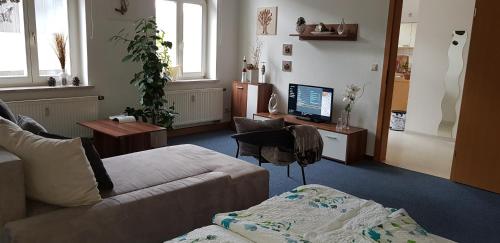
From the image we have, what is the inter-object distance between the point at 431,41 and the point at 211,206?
17.0 feet

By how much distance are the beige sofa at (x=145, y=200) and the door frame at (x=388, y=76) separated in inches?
92.7

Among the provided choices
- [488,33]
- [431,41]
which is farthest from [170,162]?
[431,41]

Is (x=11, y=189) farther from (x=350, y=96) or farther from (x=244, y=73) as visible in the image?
(x=244, y=73)

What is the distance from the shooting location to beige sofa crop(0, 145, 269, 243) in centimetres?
182

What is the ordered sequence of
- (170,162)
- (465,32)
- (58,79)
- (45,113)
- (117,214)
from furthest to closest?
(465,32)
(58,79)
(45,113)
(170,162)
(117,214)

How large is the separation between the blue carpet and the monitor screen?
677mm

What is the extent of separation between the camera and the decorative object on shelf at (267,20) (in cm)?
571

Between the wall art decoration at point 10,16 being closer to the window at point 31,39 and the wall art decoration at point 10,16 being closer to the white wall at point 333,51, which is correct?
the window at point 31,39

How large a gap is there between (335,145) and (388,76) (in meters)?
1.02

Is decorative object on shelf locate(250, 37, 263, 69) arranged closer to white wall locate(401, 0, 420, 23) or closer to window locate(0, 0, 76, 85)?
window locate(0, 0, 76, 85)

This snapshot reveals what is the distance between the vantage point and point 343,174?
14.1ft

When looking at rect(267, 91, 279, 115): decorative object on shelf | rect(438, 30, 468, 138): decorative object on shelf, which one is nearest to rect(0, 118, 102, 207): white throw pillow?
rect(267, 91, 279, 115): decorative object on shelf

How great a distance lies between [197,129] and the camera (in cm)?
599

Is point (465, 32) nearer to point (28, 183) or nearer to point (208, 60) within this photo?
point (208, 60)
